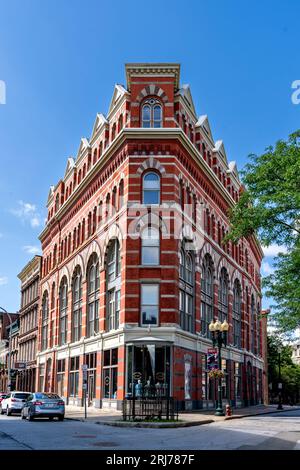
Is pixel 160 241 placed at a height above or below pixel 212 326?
above

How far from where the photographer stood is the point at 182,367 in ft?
114

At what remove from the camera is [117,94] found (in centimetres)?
4072

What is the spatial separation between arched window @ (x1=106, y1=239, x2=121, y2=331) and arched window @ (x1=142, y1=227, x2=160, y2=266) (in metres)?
2.68

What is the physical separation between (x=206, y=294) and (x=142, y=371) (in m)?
10.9

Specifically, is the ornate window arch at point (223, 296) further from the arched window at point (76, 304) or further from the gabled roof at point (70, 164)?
the gabled roof at point (70, 164)

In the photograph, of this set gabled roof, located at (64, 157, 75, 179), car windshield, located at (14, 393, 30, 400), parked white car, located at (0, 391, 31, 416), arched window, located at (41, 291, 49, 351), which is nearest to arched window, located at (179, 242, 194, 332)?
car windshield, located at (14, 393, 30, 400)

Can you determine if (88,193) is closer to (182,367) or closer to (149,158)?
(149,158)

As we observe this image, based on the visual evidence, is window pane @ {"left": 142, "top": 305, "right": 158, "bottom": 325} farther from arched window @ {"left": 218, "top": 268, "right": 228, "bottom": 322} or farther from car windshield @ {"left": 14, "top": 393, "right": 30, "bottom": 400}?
arched window @ {"left": 218, "top": 268, "right": 228, "bottom": 322}

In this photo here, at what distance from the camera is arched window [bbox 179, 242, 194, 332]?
36831 millimetres

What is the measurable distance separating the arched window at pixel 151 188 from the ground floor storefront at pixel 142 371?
8584 millimetres

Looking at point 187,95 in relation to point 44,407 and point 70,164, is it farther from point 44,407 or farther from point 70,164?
point 44,407

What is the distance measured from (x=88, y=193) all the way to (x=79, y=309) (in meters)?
9.23
